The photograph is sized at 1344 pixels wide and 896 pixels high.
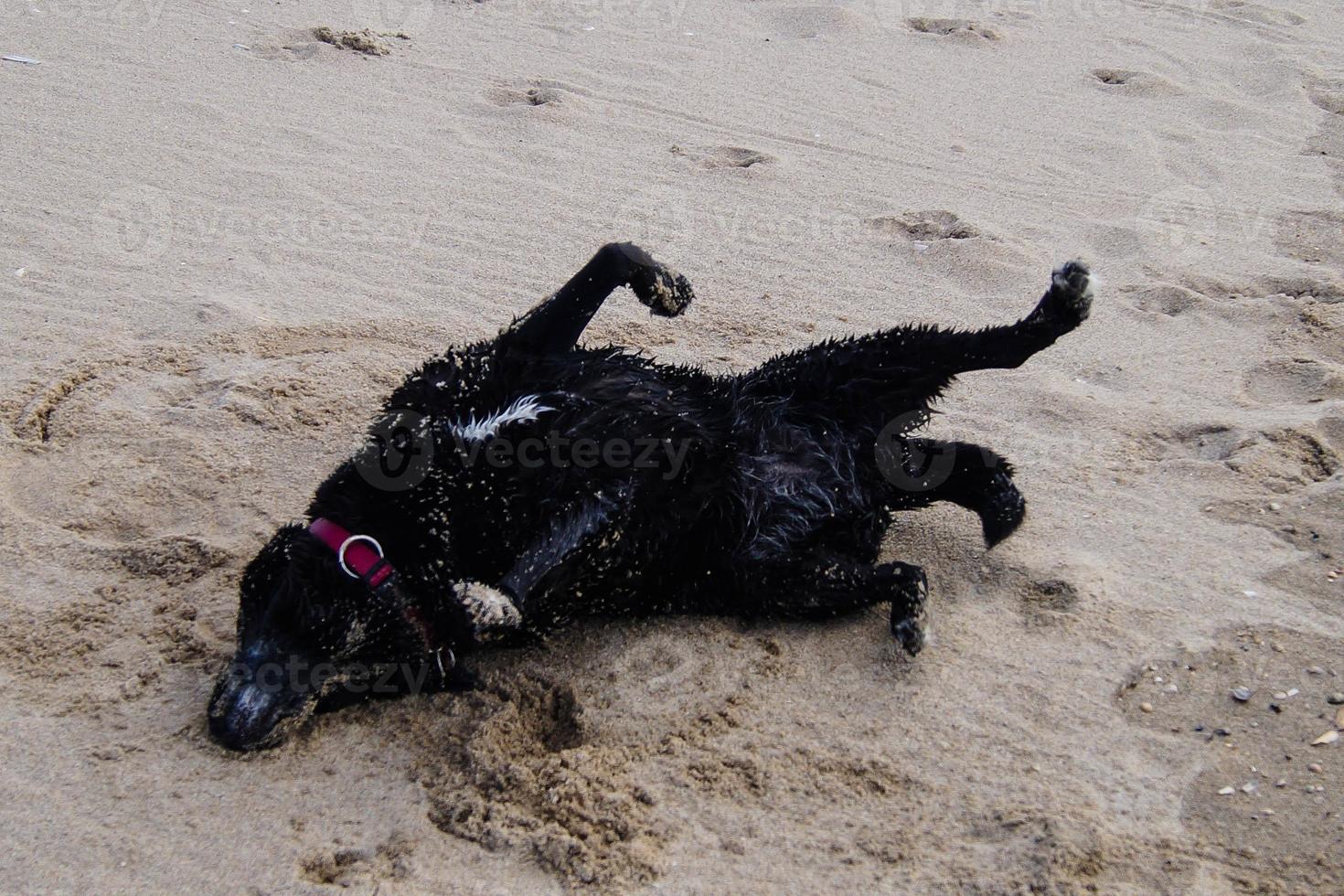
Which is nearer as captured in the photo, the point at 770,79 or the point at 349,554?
the point at 349,554

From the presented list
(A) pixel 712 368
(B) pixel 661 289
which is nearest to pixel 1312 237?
(A) pixel 712 368

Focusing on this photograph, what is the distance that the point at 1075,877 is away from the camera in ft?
7.56

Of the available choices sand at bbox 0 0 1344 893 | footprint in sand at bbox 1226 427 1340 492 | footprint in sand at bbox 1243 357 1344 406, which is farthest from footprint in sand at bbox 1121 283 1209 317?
footprint in sand at bbox 1226 427 1340 492

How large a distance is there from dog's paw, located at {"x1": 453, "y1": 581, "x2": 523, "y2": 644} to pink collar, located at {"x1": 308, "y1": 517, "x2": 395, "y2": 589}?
7.3 inches

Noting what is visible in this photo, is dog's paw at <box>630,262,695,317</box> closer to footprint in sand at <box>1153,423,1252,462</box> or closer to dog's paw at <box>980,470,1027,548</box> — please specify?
dog's paw at <box>980,470,1027,548</box>

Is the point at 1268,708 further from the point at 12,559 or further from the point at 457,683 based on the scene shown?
the point at 12,559

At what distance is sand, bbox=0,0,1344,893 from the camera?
2.51m

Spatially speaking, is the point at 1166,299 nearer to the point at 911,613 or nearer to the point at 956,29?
the point at 911,613

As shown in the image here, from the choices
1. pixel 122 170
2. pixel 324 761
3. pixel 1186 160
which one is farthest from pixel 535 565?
pixel 1186 160

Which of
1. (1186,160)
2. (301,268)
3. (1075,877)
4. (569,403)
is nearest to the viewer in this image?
(1075,877)

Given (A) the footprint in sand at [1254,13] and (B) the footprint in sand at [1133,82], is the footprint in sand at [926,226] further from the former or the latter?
(A) the footprint in sand at [1254,13]

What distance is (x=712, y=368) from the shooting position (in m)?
4.37

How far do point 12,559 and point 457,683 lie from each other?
144 cm

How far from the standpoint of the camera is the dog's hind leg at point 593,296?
337 centimetres
